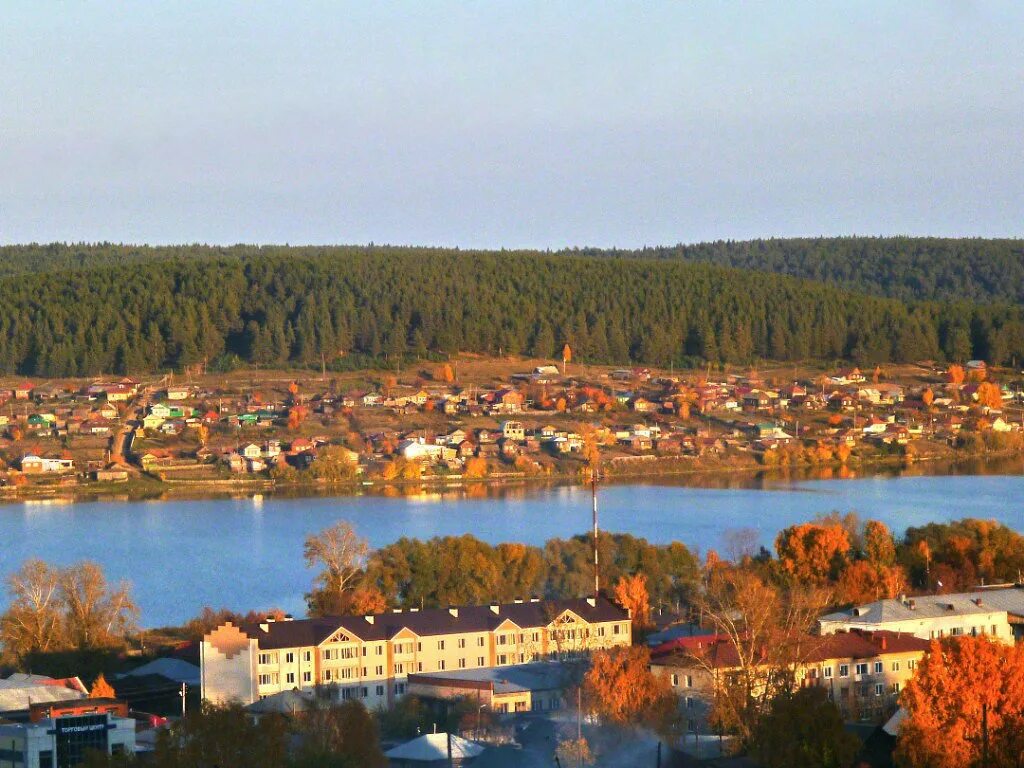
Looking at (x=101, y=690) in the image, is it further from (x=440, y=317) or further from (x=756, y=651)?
(x=440, y=317)

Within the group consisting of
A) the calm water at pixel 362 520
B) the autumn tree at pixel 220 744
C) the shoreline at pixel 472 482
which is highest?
the autumn tree at pixel 220 744

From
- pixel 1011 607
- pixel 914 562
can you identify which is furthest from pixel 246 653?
pixel 914 562

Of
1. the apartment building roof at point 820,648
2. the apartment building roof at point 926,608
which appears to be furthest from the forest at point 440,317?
the apartment building roof at point 820,648

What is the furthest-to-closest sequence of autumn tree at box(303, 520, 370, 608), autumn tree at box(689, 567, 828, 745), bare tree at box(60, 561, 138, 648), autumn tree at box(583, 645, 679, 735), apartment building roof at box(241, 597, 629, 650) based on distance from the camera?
autumn tree at box(303, 520, 370, 608) < bare tree at box(60, 561, 138, 648) < apartment building roof at box(241, 597, 629, 650) < autumn tree at box(583, 645, 679, 735) < autumn tree at box(689, 567, 828, 745)

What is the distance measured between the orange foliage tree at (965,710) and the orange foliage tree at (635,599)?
12.5ft

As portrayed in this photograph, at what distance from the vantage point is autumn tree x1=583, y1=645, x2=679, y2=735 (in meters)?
8.99

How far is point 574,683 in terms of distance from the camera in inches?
389

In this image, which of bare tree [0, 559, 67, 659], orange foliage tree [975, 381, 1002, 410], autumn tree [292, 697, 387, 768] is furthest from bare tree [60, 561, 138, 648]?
orange foliage tree [975, 381, 1002, 410]

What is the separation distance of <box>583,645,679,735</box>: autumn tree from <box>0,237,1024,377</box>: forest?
81.8ft

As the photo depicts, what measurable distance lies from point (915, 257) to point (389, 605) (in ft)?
127

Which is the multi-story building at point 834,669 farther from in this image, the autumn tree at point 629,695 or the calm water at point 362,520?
the calm water at point 362,520

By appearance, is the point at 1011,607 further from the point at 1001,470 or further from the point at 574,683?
the point at 1001,470

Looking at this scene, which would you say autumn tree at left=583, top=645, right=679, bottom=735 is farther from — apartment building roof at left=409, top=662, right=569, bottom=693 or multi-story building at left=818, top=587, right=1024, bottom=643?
multi-story building at left=818, top=587, right=1024, bottom=643

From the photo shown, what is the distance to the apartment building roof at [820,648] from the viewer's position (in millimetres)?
9789
